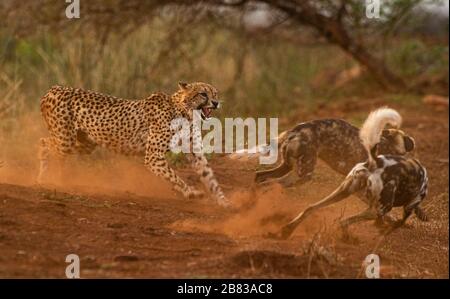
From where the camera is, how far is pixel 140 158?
1094 cm

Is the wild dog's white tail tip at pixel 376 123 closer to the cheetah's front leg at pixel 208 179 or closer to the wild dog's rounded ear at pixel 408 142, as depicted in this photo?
the wild dog's rounded ear at pixel 408 142

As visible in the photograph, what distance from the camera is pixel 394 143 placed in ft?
29.1

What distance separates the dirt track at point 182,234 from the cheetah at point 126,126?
0.27m

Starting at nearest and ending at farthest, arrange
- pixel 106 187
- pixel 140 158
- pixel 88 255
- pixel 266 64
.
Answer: pixel 88 255, pixel 106 187, pixel 140 158, pixel 266 64

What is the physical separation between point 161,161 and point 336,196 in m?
2.06

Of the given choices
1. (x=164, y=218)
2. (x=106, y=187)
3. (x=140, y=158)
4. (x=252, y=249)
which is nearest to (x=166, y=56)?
(x=140, y=158)

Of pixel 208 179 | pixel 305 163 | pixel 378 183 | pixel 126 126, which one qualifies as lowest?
pixel 378 183

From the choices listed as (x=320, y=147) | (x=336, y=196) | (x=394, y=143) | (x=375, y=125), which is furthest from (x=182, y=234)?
(x=394, y=143)

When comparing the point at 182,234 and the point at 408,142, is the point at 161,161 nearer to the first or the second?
the point at 182,234

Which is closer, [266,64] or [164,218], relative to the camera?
[164,218]

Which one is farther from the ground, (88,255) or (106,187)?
(106,187)

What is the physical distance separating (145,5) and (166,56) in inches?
34.9
